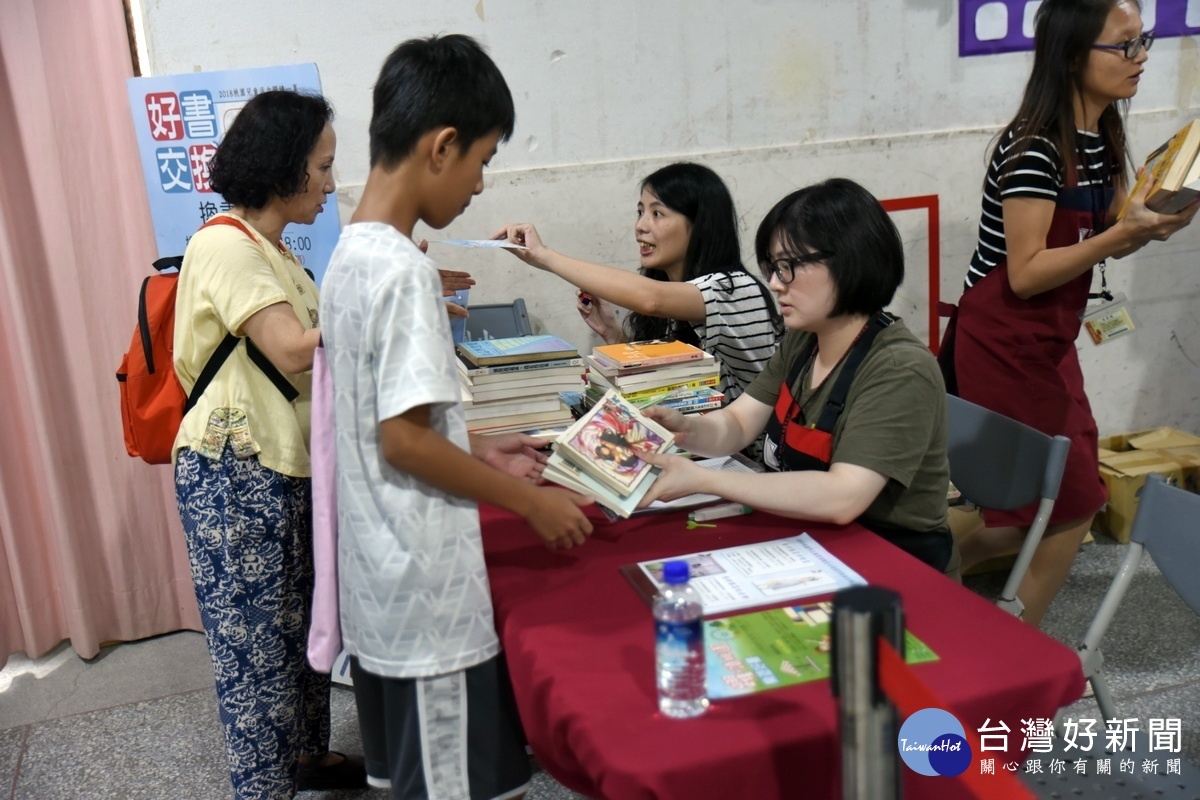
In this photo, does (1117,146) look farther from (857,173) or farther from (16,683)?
(16,683)

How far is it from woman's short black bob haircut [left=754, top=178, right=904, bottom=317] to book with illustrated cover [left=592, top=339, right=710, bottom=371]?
540mm

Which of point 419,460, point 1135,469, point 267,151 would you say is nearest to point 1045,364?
point 1135,469

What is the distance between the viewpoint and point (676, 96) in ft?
10.2

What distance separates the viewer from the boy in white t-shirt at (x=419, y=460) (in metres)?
1.27

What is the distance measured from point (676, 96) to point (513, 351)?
1346 millimetres

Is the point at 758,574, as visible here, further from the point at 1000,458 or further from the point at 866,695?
the point at 1000,458

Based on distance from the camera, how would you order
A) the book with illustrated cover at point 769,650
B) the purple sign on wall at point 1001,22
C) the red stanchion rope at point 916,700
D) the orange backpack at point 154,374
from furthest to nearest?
the purple sign on wall at point 1001,22
the orange backpack at point 154,374
the book with illustrated cover at point 769,650
the red stanchion rope at point 916,700

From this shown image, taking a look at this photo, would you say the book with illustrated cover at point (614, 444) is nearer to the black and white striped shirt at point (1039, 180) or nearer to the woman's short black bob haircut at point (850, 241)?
the woman's short black bob haircut at point (850, 241)

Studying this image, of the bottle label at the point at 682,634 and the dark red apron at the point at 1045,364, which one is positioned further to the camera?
the dark red apron at the point at 1045,364

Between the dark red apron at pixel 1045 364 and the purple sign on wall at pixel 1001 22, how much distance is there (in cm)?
124

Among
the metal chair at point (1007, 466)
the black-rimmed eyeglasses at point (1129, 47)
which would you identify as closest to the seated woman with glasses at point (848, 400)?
the metal chair at point (1007, 466)

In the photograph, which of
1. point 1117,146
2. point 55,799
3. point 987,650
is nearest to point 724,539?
point 987,650

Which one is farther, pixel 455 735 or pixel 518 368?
pixel 518 368

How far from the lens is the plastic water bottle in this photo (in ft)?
3.63
